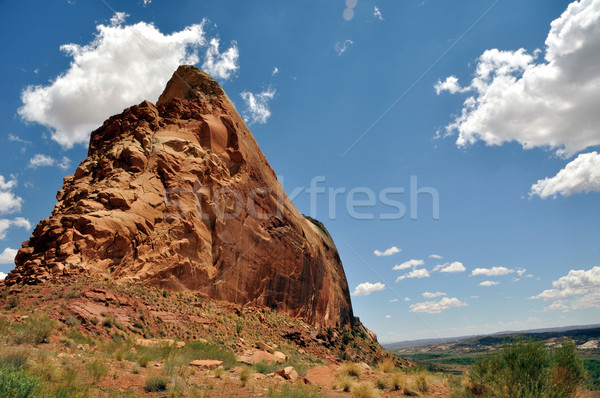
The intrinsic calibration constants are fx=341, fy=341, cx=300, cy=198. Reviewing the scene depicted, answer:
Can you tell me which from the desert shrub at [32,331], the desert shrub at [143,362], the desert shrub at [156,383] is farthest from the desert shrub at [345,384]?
the desert shrub at [32,331]

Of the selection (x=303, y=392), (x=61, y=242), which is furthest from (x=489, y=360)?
(x=61, y=242)

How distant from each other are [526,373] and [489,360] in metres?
1.09

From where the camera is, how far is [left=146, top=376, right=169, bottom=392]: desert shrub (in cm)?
797

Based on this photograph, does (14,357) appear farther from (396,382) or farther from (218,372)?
(396,382)

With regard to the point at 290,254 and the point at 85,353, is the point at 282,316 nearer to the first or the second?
the point at 290,254

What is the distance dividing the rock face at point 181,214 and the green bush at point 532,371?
17.9 meters

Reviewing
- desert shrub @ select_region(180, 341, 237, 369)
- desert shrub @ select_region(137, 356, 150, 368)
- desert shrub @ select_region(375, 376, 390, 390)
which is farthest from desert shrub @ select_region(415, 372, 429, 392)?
desert shrub @ select_region(137, 356, 150, 368)

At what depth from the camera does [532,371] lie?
293 inches

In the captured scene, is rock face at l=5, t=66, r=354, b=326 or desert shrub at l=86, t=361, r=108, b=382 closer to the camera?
desert shrub at l=86, t=361, r=108, b=382

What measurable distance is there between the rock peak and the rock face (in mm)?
116

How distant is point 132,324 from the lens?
51.1 feet

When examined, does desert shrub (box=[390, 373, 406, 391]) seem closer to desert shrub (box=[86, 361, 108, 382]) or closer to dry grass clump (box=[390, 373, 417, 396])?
dry grass clump (box=[390, 373, 417, 396])

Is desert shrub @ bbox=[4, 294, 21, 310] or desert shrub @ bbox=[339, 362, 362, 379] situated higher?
desert shrub @ bbox=[4, 294, 21, 310]

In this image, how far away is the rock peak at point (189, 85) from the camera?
3297 cm
